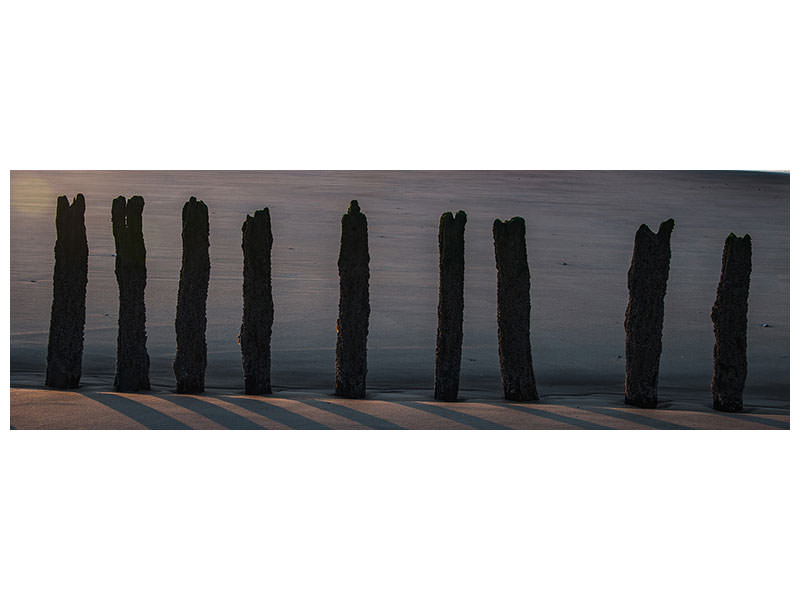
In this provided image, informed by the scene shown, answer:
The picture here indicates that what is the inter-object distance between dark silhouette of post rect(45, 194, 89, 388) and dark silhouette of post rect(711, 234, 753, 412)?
182 inches

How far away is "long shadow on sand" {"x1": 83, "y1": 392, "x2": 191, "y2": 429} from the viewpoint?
244 inches

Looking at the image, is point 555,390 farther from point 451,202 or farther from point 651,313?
point 451,202

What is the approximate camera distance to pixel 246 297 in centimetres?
673

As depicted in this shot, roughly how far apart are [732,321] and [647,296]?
0.65m

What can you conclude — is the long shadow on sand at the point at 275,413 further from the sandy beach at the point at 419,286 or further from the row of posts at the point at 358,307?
the row of posts at the point at 358,307

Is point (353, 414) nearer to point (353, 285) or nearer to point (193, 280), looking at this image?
point (353, 285)

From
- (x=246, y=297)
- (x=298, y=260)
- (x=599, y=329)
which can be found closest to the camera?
(x=246, y=297)

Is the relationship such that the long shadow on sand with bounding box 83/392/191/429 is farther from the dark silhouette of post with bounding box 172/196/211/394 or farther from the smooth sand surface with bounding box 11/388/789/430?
the dark silhouette of post with bounding box 172/196/211/394

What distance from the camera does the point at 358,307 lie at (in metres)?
6.66

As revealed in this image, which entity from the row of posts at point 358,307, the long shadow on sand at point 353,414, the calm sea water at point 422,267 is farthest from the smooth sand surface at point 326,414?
the calm sea water at point 422,267

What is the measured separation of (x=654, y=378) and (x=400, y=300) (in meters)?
4.31

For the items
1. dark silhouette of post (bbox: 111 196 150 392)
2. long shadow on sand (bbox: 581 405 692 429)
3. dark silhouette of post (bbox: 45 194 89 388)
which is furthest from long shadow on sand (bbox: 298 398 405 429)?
dark silhouette of post (bbox: 45 194 89 388)

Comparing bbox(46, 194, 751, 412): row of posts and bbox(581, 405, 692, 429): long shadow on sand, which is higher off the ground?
bbox(46, 194, 751, 412): row of posts

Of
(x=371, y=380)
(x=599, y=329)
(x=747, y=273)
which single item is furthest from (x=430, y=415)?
(x=599, y=329)
